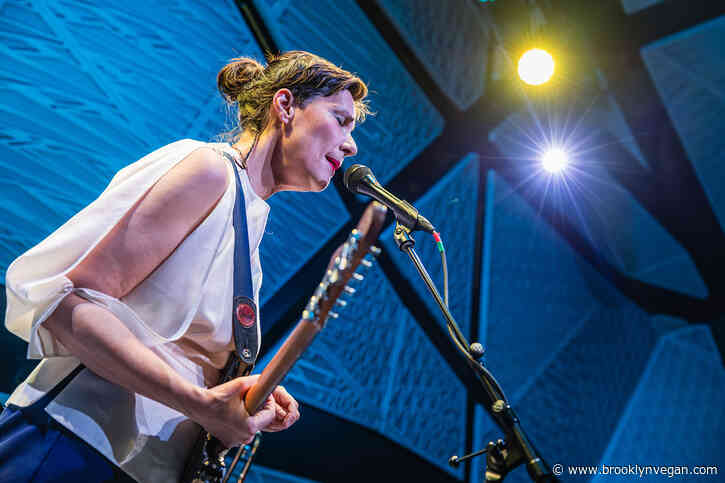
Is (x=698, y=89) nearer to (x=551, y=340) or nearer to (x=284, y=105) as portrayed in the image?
(x=551, y=340)

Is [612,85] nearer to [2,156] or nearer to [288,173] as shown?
[288,173]

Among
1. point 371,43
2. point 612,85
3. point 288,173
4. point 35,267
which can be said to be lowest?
point 35,267

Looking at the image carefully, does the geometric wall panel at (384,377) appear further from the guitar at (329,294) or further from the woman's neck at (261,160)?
the guitar at (329,294)

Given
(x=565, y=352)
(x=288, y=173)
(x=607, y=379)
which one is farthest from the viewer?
(x=607, y=379)

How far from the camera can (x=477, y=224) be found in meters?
3.78

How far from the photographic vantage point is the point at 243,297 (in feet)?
3.82

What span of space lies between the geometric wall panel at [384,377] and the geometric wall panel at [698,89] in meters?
2.88

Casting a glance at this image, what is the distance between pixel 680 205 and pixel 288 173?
181 inches

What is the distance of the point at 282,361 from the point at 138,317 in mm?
359

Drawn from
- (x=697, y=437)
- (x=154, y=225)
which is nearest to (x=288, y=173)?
(x=154, y=225)

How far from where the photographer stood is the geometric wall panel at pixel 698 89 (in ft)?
11.7

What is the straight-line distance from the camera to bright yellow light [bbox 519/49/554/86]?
11.2 ft

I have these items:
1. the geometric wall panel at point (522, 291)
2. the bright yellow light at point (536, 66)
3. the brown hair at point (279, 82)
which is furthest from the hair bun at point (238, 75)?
the geometric wall panel at point (522, 291)

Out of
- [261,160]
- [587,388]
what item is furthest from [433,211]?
[587,388]
